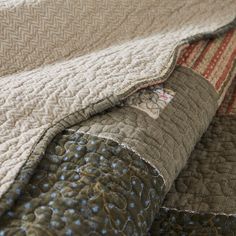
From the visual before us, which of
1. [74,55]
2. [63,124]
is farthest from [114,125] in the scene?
[74,55]

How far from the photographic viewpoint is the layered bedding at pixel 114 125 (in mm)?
645

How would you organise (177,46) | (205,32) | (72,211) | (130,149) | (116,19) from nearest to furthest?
(72,211), (130,149), (177,46), (205,32), (116,19)

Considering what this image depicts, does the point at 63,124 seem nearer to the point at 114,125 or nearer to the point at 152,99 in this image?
the point at 114,125

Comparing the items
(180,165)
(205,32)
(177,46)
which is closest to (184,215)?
(180,165)

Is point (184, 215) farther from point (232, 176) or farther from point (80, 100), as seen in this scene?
point (80, 100)

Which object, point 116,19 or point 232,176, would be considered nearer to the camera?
point 232,176

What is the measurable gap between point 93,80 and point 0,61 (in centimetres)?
27

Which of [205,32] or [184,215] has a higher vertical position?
[205,32]

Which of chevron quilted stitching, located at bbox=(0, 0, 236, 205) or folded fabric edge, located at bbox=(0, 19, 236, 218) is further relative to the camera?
chevron quilted stitching, located at bbox=(0, 0, 236, 205)

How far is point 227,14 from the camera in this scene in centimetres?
124

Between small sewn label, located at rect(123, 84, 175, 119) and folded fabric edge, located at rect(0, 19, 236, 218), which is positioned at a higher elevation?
folded fabric edge, located at rect(0, 19, 236, 218)

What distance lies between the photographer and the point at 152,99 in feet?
2.79

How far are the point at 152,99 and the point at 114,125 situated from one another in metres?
0.12

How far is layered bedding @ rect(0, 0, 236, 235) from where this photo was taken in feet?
2.11
